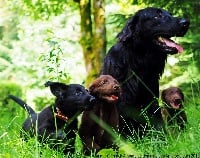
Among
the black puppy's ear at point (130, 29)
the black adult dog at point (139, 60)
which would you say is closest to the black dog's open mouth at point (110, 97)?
the black adult dog at point (139, 60)

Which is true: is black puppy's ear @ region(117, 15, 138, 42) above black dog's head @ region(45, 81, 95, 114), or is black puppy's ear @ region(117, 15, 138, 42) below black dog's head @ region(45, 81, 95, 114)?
above

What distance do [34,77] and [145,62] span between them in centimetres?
2239

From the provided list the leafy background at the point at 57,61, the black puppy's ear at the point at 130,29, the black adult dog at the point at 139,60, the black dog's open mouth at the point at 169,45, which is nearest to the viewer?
the leafy background at the point at 57,61

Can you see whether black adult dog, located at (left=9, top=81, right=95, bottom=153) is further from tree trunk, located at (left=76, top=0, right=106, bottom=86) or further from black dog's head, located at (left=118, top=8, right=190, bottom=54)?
tree trunk, located at (left=76, top=0, right=106, bottom=86)

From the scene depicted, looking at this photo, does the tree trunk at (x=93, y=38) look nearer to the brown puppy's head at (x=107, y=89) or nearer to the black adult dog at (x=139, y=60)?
the black adult dog at (x=139, y=60)

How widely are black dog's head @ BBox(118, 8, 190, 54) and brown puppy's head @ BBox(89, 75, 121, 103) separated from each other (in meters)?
1.29

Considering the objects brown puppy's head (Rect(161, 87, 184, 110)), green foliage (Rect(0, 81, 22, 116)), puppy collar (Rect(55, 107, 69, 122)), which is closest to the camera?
puppy collar (Rect(55, 107, 69, 122))

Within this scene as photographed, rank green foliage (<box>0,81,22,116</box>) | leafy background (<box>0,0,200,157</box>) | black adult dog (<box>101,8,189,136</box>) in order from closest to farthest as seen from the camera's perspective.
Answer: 1. leafy background (<box>0,0,200,157</box>)
2. black adult dog (<box>101,8,189,136</box>)
3. green foliage (<box>0,81,22,116</box>)

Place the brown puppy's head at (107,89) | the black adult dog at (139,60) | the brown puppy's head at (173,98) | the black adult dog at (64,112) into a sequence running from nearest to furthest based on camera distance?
the brown puppy's head at (107,89) → the black adult dog at (64,112) → the black adult dog at (139,60) → the brown puppy's head at (173,98)

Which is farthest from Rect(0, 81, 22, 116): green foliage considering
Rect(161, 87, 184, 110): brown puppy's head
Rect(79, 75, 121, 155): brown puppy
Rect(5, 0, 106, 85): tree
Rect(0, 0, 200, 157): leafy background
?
Rect(79, 75, 121, 155): brown puppy

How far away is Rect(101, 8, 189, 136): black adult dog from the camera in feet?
23.4

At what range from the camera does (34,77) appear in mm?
29312

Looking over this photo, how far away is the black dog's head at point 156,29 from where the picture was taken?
6953 millimetres

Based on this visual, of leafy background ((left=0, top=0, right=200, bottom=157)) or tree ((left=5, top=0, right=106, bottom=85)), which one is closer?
leafy background ((left=0, top=0, right=200, bottom=157))
